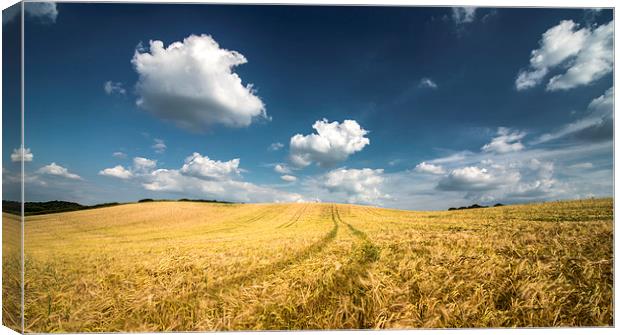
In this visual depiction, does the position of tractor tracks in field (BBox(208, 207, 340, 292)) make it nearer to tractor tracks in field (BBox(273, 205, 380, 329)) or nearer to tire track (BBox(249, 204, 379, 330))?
tire track (BBox(249, 204, 379, 330))

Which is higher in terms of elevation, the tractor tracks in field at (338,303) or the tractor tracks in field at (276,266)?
the tractor tracks in field at (276,266)

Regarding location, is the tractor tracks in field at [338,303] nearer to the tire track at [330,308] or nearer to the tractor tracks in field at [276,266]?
the tire track at [330,308]

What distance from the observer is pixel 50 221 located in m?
5.68

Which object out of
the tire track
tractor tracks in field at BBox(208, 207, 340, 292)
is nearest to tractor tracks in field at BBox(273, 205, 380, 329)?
the tire track

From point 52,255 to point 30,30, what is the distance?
129 inches

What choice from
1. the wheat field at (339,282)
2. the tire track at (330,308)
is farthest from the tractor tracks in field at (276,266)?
the tire track at (330,308)

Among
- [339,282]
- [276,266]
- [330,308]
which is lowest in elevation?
[330,308]

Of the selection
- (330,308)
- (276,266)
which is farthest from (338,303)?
(276,266)

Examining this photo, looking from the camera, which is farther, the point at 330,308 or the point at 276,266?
the point at 276,266

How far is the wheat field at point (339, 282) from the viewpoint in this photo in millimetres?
3875

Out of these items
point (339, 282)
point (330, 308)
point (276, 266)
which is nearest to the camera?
point (330, 308)

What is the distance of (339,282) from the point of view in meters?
4.21

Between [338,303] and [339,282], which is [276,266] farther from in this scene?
[338,303]

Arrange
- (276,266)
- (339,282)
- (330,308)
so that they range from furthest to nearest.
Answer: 1. (276,266)
2. (339,282)
3. (330,308)
